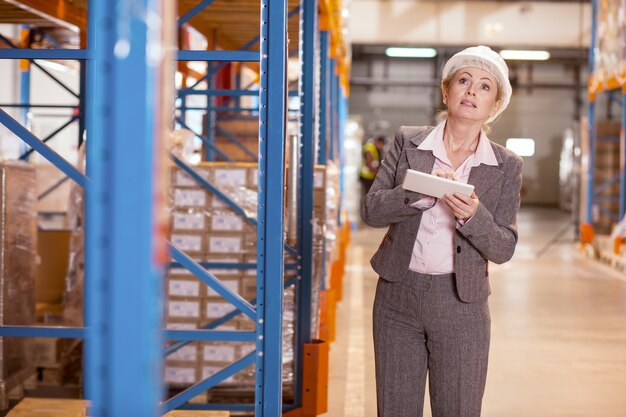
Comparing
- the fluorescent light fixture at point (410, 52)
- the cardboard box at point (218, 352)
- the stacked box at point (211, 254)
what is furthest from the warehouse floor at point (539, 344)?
the fluorescent light fixture at point (410, 52)

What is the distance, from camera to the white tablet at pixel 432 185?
8.62 feet

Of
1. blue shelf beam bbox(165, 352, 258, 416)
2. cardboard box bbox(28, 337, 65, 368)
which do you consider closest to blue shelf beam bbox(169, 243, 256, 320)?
blue shelf beam bbox(165, 352, 258, 416)

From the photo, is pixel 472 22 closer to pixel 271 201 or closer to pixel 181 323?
pixel 181 323

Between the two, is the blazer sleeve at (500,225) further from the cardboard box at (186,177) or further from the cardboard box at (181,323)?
the cardboard box at (181,323)

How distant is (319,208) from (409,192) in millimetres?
3188

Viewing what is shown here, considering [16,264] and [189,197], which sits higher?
[189,197]

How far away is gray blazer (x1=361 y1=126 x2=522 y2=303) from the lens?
9.21ft

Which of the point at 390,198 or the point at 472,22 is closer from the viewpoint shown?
the point at 390,198

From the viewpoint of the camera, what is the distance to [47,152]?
3.21m

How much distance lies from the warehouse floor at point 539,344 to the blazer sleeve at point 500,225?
9.53 feet

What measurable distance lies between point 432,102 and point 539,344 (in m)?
20.7

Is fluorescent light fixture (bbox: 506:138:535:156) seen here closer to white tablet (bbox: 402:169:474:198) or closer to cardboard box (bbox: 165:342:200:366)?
cardboard box (bbox: 165:342:200:366)

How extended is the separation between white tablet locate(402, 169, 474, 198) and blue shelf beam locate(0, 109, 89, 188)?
1273 millimetres

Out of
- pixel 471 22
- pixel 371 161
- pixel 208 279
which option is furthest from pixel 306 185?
pixel 471 22
